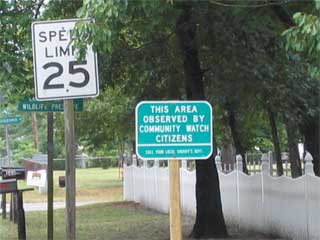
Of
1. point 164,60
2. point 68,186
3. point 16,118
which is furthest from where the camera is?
point 16,118

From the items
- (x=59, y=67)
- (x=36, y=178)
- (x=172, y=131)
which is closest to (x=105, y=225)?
(x=59, y=67)

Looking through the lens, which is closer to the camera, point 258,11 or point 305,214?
point 258,11

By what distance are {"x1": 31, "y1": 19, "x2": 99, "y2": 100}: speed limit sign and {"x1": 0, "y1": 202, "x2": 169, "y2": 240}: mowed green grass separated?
7.74 m

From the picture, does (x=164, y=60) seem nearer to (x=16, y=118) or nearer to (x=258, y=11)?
(x=258, y=11)

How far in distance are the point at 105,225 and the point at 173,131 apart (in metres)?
12.4

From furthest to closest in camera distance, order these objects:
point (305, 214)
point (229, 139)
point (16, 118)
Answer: point (229, 139) < point (16, 118) < point (305, 214)

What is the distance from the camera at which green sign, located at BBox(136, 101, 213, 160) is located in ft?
17.6

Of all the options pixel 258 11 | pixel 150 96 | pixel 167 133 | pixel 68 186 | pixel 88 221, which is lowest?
pixel 88 221

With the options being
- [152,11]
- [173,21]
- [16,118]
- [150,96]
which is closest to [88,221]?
[16,118]

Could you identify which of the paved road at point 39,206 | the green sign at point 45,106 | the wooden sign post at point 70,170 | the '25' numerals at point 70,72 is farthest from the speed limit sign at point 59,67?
the paved road at point 39,206

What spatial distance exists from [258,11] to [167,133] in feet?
19.0

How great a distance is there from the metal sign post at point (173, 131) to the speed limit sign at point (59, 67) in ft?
5.14

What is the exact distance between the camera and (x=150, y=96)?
15.0 m

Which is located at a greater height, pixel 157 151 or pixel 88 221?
pixel 157 151
